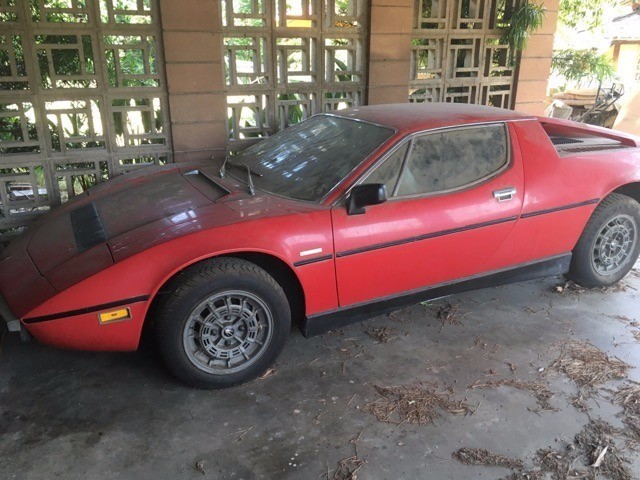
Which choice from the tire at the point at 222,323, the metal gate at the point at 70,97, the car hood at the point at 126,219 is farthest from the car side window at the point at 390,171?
the metal gate at the point at 70,97

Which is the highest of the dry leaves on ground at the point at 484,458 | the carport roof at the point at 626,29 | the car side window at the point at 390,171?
the carport roof at the point at 626,29

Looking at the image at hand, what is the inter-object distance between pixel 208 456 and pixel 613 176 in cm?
352

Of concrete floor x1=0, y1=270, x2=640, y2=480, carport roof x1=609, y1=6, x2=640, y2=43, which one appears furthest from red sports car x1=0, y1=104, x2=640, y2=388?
carport roof x1=609, y1=6, x2=640, y2=43

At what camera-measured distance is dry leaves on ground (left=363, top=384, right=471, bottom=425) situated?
9.23ft

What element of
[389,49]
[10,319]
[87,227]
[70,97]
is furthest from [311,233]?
[389,49]

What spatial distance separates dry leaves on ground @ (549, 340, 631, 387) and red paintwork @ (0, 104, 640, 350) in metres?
0.71

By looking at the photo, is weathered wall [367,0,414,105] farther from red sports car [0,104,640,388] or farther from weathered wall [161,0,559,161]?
red sports car [0,104,640,388]

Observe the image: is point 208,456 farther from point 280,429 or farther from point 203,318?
point 203,318

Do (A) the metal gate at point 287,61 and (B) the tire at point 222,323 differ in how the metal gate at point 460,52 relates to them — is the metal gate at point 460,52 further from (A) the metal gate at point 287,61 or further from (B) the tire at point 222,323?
(B) the tire at point 222,323

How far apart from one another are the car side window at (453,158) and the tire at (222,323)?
3.54 feet

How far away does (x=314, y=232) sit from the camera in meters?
3.00

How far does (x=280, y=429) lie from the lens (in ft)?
8.98

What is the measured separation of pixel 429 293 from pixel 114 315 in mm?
1995

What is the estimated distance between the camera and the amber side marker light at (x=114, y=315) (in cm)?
268
